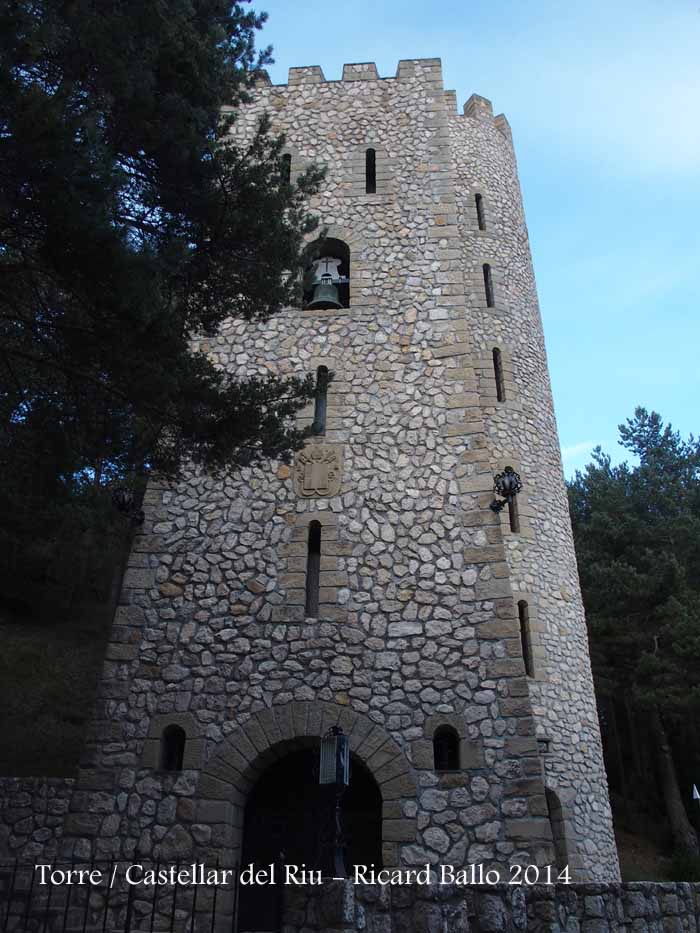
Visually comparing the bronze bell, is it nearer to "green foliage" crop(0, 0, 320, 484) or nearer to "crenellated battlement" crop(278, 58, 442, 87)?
"green foliage" crop(0, 0, 320, 484)

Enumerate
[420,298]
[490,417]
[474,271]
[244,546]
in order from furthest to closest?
[474,271] < [490,417] < [420,298] < [244,546]

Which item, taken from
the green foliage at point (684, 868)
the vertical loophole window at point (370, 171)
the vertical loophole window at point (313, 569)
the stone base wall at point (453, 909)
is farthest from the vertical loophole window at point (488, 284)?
the green foliage at point (684, 868)

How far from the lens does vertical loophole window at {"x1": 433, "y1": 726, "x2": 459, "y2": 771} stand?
8.07m

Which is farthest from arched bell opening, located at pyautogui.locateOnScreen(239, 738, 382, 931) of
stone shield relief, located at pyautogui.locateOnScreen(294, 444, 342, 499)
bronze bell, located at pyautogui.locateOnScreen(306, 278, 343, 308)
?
bronze bell, located at pyautogui.locateOnScreen(306, 278, 343, 308)

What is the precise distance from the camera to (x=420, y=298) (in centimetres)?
1114

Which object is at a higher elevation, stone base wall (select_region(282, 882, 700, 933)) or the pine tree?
the pine tree

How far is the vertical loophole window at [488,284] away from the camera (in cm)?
1578

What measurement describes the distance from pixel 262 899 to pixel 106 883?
1.97 m

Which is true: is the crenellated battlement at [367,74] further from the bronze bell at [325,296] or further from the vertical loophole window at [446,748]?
the vertical loophole window at [446,748]

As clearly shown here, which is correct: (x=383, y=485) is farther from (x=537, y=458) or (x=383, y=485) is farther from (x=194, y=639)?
(x=537, y=458)

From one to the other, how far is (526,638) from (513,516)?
2.18m

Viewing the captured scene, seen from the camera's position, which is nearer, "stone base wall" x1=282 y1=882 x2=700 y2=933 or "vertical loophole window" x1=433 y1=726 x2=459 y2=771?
"stone base wall" x1=282 y1=882 x2=700 y2=933

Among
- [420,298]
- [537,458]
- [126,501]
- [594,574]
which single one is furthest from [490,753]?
[594,574]

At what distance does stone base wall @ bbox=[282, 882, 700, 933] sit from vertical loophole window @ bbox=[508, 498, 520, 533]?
8168 mm
